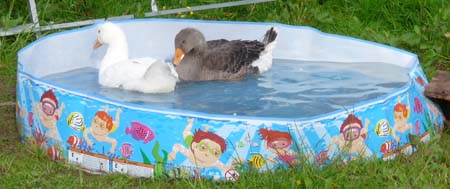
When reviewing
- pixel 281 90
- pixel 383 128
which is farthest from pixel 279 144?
pixel 281 90

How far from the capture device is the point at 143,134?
4.59 metres

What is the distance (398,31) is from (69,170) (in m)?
3.63

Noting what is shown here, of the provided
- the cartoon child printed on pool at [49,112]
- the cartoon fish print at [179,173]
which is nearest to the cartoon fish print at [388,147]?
the cartoon fish print at [179,173]

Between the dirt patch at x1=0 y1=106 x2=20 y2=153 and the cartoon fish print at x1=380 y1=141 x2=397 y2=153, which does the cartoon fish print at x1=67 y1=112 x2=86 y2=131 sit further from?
the cartoon fish print at x1=380 y1=141 x2=397 y2=153

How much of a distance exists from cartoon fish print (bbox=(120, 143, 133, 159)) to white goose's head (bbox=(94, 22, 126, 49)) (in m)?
1.73

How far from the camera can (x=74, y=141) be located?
4.80m

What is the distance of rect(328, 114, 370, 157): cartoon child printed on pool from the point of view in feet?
15.2

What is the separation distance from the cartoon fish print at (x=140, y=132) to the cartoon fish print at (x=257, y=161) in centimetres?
50

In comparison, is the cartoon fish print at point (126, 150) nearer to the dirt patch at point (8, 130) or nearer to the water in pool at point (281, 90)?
the dirt patch at point (8, 130)

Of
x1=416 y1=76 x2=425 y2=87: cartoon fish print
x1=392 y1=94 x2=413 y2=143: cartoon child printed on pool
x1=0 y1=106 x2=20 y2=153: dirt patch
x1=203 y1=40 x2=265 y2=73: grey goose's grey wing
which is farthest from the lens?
x1=203 y1=40 x2=265 y2=73: grey goose's grey wing

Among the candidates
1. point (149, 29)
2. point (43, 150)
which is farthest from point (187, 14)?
point (43, 150)

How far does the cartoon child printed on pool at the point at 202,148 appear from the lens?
4.48m

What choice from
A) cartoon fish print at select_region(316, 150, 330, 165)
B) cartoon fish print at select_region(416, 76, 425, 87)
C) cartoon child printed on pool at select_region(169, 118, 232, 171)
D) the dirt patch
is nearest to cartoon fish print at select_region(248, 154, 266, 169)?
cartoon child printed on pool at select_region(169, 118, 232, 171)

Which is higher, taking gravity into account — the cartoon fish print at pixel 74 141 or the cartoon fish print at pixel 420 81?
the cartoon fish print at pixel 420 81
